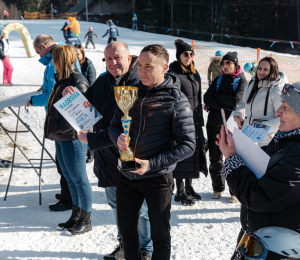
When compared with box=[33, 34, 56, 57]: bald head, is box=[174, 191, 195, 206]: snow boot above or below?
below

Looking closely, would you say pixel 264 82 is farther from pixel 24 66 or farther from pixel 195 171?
pixel 24 66

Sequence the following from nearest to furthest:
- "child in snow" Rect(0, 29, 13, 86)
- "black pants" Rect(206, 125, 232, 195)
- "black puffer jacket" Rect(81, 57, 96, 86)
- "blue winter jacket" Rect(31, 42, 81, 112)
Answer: "blue winter jacket" Rect(31, 42, 81, 112) < "black pants" Rect(206, 125, 232, 195) < "black puffer jacket" Rect(81, 57, 96, 86) < "child in snow" Rect(0, 29, 13, 86)

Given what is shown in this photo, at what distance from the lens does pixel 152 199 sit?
260 centimetres

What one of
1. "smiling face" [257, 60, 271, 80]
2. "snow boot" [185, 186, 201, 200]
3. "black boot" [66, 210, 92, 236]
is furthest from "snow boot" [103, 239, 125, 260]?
"smiling face" [257, 60, 271, 80]

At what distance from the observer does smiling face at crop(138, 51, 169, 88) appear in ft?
8.05

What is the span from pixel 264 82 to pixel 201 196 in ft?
5.77

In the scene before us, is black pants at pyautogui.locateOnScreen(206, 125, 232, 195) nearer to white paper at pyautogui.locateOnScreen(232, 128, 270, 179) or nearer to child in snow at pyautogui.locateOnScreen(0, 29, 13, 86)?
white paper at pyautogui.locateOnScreen(232, 128, 270, 179)

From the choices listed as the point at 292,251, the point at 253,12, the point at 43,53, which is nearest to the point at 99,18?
the point at 253,12

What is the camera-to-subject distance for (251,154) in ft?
6.00

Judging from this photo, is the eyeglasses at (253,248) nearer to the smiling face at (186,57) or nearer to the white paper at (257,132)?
the white paper at (257,132)

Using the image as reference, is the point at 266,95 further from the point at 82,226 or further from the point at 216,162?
the point at 82,226

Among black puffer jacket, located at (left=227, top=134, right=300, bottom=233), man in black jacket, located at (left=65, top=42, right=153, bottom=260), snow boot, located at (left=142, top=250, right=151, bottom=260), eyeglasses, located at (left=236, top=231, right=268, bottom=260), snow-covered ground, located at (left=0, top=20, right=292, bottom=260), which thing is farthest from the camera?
snow-covered ground, located at (left=0, top=20, right=292, bottom=260)

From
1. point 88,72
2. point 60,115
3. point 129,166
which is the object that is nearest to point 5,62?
point 88,72

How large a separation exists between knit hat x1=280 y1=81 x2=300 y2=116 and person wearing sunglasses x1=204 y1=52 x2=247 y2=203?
8.42 feet
